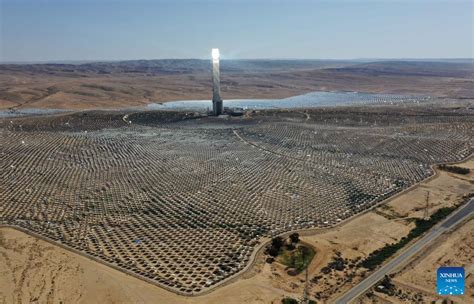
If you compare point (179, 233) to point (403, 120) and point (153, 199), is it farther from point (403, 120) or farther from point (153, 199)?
point (403, 120)

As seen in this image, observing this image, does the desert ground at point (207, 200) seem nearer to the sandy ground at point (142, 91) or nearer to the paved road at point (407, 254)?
the paved road at point (407, 254)

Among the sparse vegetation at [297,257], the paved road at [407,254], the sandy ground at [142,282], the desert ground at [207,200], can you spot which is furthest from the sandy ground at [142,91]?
the paved road at [407,254]

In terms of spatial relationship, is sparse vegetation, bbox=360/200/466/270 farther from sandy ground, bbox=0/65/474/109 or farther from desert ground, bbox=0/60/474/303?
sandy ground, bbox=0/65/474/109

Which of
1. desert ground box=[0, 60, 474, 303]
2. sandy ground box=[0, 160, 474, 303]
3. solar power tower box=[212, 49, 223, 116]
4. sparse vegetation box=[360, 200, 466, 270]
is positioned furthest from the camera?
solar power tower box=[212, 49, 223, 116]

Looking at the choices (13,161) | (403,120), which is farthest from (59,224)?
(403,120)

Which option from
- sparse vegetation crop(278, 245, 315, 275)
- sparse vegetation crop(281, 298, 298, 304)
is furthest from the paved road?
sparse vegetation crop(278, 245, 315, 275)
